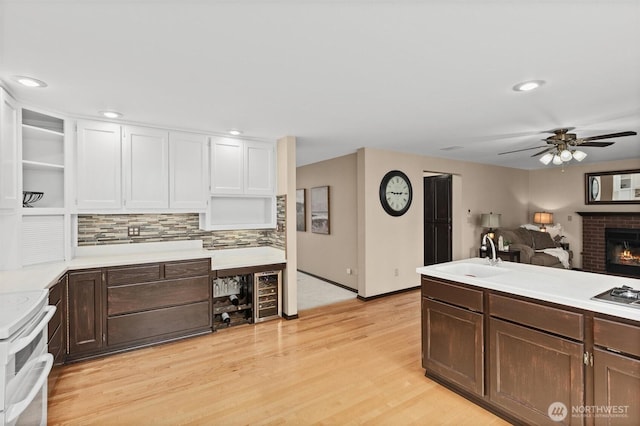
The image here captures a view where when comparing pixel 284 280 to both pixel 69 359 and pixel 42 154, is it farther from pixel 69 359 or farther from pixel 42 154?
pixel 42 154

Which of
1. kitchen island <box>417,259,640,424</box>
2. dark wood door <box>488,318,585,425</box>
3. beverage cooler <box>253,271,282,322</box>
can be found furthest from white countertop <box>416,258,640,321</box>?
beverage cooler <box>253,271,282,322</box>

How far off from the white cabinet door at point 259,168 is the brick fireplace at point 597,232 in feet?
23.0

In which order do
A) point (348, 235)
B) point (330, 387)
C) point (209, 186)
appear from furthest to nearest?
1. point (348, 235)
2. point (209, 186)
3. point (330, 387)

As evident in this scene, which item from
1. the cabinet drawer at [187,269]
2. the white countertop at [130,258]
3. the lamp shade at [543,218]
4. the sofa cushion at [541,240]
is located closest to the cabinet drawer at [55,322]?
the white countertop at [130,258]

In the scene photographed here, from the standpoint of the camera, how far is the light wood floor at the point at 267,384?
2166mm

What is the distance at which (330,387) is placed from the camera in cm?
251

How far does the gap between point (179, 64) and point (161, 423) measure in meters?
2.41

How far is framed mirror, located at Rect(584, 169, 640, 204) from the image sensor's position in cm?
618

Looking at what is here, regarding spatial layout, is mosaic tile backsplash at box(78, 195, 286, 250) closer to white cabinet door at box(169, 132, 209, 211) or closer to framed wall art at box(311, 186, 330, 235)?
white cabinet door at box(169, 132, 209, 211)

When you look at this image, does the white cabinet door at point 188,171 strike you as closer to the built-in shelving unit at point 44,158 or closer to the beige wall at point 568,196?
the built-in shelving unit at point 44,158

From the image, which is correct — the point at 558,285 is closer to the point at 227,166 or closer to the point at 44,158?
the point at 227,166

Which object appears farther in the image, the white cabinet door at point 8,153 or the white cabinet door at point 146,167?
the white cabinet door at point 146,167

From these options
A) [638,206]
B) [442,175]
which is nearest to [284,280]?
[442,175]

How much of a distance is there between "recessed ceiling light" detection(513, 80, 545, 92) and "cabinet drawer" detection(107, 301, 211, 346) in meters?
3.69
